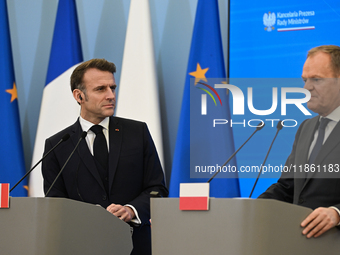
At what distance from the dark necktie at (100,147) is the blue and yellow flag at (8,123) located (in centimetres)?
162

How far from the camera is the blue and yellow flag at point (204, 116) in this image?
144 inches

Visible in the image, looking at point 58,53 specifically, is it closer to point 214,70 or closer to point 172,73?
point 172,73

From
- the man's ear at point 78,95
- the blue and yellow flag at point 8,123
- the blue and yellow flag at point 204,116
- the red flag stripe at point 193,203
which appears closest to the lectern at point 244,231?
the red flag stripe at point 193,203

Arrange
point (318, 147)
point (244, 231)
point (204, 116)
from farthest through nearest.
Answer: point (204, 116) < point (318, 147) < point (244, 231)

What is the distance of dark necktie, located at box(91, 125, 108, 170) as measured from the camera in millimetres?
2674

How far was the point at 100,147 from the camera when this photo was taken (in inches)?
107

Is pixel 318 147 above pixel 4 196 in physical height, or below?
above

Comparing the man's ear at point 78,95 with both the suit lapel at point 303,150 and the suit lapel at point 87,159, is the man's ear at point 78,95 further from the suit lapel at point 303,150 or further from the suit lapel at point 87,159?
the suit lapel at point 303,150

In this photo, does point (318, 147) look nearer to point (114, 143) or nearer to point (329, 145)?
point (329, 145)

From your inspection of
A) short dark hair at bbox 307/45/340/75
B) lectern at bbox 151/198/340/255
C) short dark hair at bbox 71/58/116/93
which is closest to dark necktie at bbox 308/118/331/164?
short dark hair at bbox 307/45/340/75

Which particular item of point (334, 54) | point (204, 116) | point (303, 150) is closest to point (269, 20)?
point (204, 116)

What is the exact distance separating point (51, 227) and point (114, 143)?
2.83ft

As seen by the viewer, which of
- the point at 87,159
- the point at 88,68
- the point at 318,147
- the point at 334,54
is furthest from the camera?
the point at 88,68

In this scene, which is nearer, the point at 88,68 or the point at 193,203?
the point at 193,203
